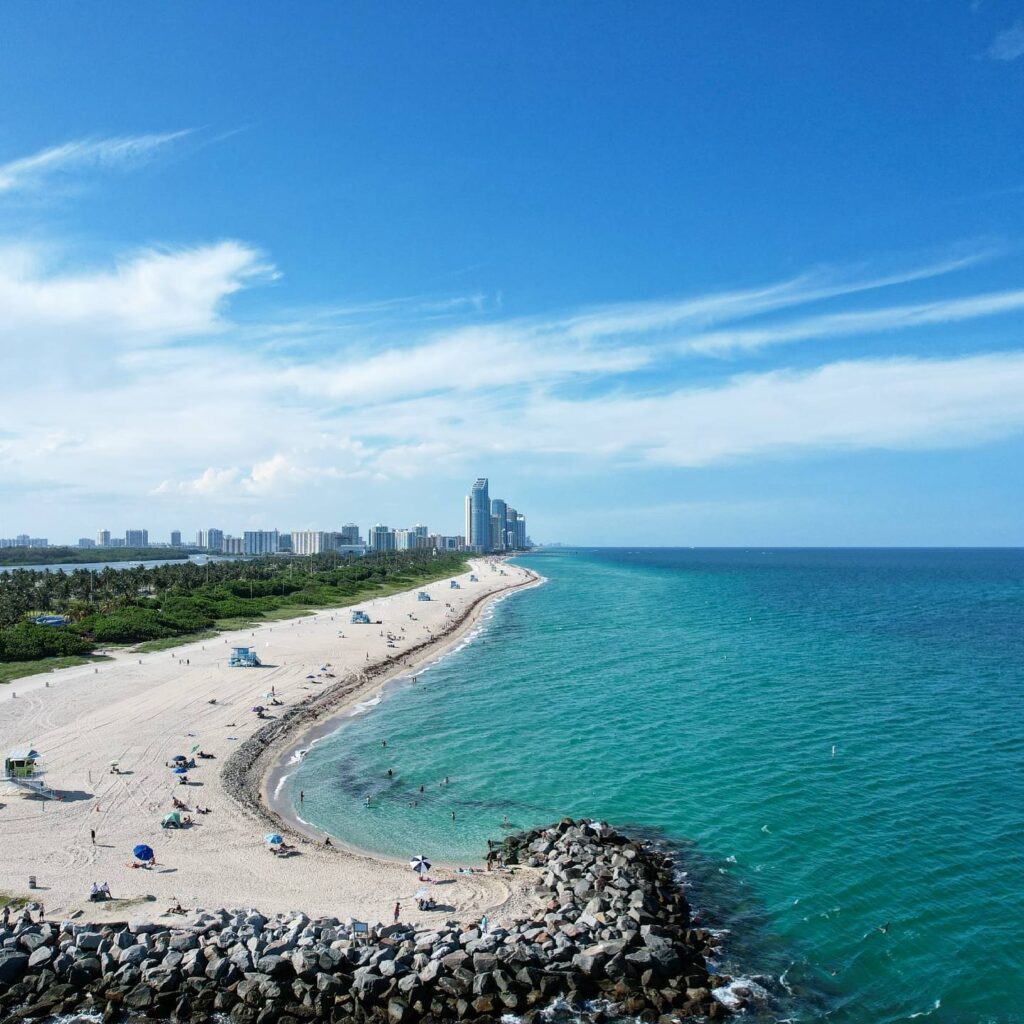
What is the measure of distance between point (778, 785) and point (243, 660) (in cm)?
4408

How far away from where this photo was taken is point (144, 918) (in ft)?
72.0

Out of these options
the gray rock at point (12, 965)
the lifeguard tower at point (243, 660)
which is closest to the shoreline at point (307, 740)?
the lifeguard tower at point (243, 660)

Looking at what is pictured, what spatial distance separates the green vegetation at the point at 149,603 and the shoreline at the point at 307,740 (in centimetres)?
2352

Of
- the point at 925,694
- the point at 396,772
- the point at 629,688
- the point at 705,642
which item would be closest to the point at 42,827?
the point at 396,772

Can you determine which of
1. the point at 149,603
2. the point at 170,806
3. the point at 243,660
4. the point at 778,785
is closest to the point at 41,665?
the point at 243,660

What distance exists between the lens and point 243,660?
61469 mm

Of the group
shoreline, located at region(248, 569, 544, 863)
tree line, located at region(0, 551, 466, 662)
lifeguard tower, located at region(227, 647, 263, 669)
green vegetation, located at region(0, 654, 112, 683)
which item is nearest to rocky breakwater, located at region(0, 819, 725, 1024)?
shoreline, located at region(248, 569, 544, 863)

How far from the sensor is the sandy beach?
23.8 m

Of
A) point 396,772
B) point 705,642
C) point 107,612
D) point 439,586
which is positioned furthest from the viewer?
point 439,586

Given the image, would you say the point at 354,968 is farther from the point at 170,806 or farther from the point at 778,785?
the point at 778,785

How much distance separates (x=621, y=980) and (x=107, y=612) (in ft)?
260

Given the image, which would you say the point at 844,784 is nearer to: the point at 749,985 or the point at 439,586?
the point at 749,985

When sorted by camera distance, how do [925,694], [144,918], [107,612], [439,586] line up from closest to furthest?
[144,918], [925,694], [107,612], [439,586]

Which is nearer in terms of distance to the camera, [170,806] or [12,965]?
[12,965]
